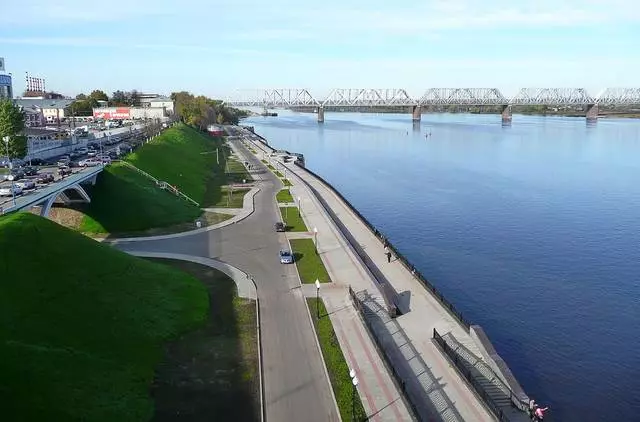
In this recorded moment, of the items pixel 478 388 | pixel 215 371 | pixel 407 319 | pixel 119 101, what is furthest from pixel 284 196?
pixel 119 101

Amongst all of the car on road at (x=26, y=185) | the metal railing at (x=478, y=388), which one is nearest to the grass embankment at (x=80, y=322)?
the car on road at (x=26, y=185)

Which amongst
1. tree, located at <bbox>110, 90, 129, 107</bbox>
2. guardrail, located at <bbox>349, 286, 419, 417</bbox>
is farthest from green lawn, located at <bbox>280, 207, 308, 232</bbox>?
tree, located at <bbox>110, 90, 129, 107</bbox>

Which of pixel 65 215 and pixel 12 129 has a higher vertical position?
pixel 12 129

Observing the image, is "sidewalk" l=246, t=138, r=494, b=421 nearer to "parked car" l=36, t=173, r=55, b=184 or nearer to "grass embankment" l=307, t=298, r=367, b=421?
"grass embankment" l=307, t=298, r=367, b=421

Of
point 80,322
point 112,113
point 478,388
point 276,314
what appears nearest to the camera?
point 478,388

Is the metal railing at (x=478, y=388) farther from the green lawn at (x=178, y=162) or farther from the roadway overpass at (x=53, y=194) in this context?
the green lawn at (x=178, y=162)

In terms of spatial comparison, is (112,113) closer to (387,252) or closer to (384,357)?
(387,252)

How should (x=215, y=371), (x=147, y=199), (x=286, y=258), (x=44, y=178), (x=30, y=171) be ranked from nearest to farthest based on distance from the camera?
(x=215, y=371) → (x=286, y=258) → (x=44, y=178) → (x=30, y=171) → (x=147, y=199)

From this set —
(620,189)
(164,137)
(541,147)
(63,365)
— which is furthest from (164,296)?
(541,147)
